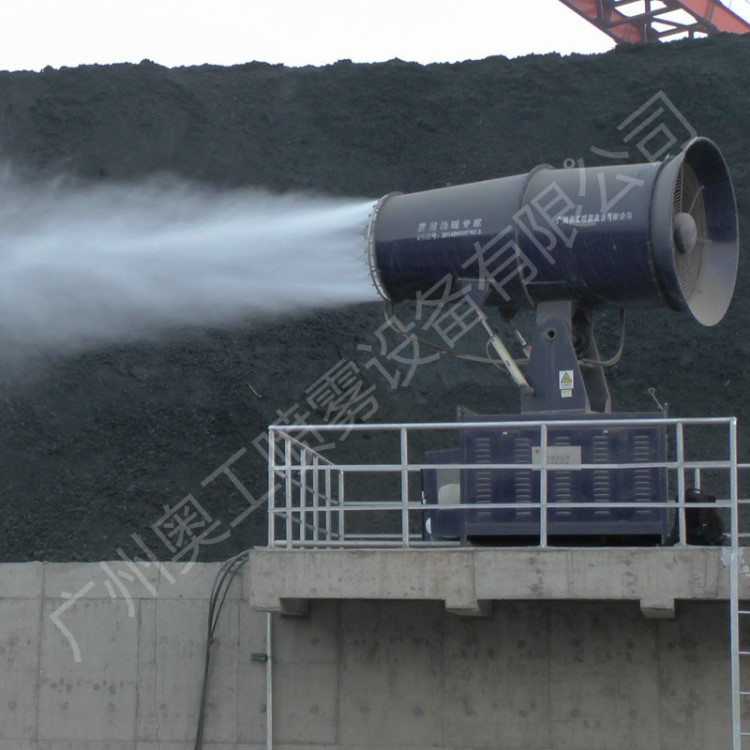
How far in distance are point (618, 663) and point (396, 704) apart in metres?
1.82

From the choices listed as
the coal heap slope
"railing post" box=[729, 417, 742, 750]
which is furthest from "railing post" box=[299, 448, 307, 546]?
the coal heap slope

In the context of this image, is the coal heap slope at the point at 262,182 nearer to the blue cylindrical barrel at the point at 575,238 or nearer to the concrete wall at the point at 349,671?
the concrete wall at the point at 349,671

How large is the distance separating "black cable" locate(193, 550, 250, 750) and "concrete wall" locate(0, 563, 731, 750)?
0.08m

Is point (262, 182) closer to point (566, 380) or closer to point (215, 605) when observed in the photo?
point (215, 605)

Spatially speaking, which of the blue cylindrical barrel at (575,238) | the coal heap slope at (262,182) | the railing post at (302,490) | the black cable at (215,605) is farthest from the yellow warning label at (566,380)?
the coal heap slope at (262,182)

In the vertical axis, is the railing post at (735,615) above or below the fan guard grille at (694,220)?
below

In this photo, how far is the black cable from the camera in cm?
1083

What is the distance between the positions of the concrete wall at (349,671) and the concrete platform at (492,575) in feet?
2.24

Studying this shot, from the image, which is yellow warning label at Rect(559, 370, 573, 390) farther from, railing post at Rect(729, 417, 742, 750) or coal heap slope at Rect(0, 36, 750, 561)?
coal heap slope at Rect(0, 36, 750, 561)

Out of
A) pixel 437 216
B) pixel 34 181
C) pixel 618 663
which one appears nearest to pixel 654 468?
pixel 618 663

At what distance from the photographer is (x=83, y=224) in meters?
21.8

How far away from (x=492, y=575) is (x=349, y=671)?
1868 millimetres

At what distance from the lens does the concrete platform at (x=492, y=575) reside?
9.11 meters

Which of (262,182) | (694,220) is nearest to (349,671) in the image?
(694,220)
